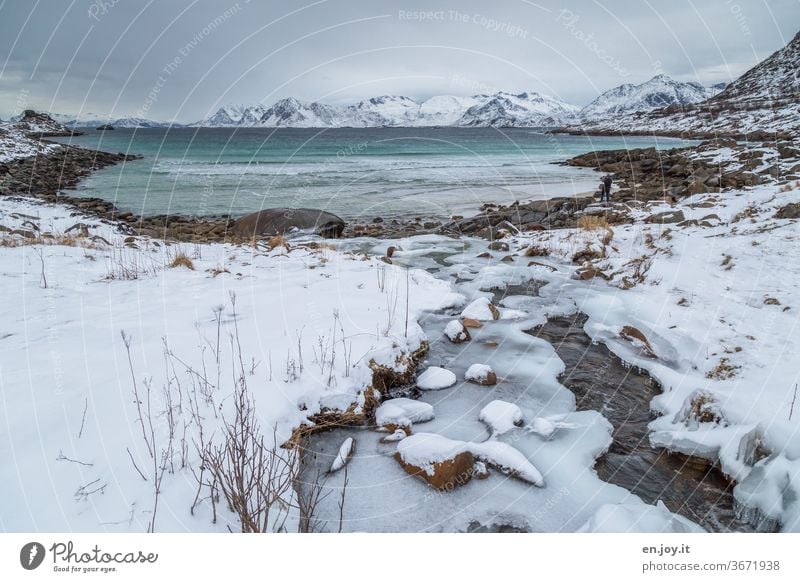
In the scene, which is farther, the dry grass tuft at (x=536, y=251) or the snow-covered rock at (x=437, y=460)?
the dry grass tuft at (x=536, y=251)

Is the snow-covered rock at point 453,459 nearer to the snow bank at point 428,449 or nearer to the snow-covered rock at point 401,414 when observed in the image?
the snow bank at point 428,449

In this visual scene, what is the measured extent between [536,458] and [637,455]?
926 mm

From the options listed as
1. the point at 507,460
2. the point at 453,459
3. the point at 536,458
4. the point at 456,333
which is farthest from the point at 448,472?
the point at 456,333

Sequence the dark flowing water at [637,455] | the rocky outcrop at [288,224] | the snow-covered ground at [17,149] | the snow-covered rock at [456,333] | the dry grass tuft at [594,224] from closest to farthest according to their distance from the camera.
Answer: the dark flowing water at [637,455] < the snow-covered rock at [456,333] < the dry grass tuft at [594,224] < the rocky outcrop at [288,224] < the snow-covered ground at [17,149]

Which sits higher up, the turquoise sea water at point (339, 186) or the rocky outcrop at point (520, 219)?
the turquoise sea water at point (339, 186)

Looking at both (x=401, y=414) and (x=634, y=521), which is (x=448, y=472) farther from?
(x=634, y=521)

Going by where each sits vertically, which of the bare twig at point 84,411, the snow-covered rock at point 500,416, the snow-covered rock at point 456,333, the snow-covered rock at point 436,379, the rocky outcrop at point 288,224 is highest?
the rocky outcrop at point 288,224

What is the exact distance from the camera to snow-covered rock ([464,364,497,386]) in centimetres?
494

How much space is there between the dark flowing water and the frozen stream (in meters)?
0.01

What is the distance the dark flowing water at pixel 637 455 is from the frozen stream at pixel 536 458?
0.01m

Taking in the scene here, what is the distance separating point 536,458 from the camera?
3729 millimetres

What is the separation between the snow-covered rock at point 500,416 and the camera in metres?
4.10

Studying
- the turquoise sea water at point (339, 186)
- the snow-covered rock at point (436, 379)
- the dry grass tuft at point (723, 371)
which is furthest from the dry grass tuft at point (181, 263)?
the turquoise sea water at point (339, 186)
